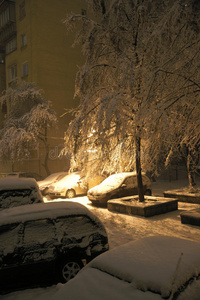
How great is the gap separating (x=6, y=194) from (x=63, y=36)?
71.7ft

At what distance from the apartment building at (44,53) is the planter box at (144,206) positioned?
1273cm

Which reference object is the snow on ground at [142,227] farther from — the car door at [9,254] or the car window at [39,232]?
the car door at [9,254]

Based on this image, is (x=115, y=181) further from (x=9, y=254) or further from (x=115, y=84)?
(x=9, y=254)

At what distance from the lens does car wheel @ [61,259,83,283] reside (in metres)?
4.64

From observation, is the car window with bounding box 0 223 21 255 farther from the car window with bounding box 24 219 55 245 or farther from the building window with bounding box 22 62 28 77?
the building window with bounding box 22 62 28 77

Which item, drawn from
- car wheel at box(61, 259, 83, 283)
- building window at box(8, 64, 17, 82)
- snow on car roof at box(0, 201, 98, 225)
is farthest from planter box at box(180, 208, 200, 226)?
building window at box(8, 64, 17, 82)

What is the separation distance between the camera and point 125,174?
13.0m

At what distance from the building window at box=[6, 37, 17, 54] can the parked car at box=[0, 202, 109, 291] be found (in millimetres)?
25867

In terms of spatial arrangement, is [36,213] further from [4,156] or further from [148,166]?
[4,156]

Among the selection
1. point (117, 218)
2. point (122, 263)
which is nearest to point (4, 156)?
point (117, 218)

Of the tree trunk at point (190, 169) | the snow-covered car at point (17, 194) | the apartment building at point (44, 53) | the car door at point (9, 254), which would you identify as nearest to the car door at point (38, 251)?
the car door at point (9, 254)

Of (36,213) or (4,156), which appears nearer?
(36,213)

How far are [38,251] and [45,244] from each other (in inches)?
6.5

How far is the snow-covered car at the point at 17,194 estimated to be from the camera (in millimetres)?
7594
